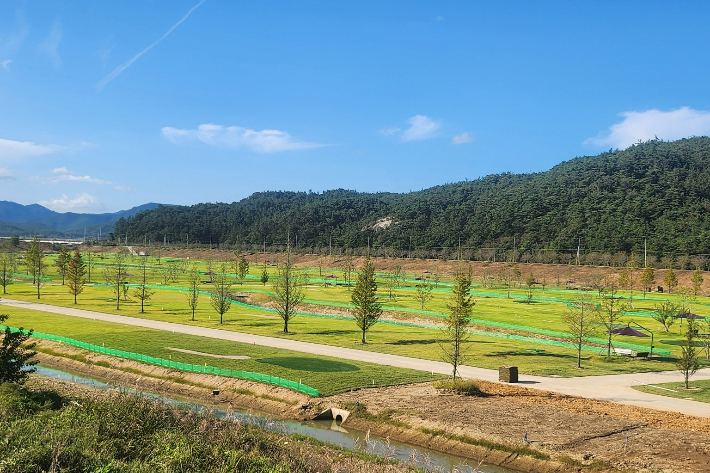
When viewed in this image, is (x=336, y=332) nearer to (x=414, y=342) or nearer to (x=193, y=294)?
(x=414, y=342)

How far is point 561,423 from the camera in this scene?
26078 millimetres

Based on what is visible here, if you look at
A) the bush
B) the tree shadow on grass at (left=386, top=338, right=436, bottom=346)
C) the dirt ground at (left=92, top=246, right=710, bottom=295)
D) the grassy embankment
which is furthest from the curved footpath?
the dirt ground at (left=92, top=246, right=710, bottom=295)

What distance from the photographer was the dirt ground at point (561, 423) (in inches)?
879

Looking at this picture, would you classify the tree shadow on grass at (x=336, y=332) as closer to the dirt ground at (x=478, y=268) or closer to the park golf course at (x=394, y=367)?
the park golf course at (x=394, y=367)

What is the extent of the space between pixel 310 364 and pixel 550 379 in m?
16.0

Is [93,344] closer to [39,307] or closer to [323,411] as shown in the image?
[323,411]

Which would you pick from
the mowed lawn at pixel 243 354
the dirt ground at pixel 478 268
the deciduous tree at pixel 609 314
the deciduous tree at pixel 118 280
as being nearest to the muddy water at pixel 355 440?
the mowed lawn at pixel 243 354

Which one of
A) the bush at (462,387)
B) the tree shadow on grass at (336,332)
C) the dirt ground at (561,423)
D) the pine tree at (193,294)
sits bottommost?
the tree shadow on grass at (336,332)

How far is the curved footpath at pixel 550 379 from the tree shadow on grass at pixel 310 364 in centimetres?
255

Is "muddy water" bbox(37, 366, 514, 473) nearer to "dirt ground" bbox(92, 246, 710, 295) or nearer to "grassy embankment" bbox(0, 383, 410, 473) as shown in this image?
"grassy embankment" bbox(0, 383, 410, 473)

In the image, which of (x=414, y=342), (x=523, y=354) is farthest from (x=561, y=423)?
(x=414, y=342)

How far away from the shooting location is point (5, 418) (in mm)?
18125

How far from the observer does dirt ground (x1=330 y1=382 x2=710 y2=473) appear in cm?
2233

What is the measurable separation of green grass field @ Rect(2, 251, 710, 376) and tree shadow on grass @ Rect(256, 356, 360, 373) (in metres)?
7.28
